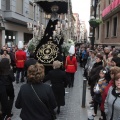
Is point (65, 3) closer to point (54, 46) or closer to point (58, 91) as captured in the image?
point (54, 46)

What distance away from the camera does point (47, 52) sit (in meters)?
11.8

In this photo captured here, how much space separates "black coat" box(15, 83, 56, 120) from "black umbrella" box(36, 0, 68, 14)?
9.09 m

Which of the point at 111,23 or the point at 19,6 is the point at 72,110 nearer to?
the point at 19,6

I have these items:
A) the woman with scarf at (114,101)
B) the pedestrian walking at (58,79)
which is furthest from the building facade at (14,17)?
the woman with scarf at (114,101)

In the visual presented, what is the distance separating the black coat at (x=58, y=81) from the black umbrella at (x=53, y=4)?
6540mm

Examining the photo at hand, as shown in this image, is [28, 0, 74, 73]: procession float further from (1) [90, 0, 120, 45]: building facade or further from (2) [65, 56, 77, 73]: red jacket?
(1) [90, 0, 120, 45]: building facade

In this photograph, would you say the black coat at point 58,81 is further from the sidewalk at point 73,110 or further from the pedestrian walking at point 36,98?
the pedestrian walking at point 36,98

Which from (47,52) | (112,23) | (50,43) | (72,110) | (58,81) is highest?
(112,23)

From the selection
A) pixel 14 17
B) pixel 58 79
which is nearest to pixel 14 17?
pixel 14 17

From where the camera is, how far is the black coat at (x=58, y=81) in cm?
657

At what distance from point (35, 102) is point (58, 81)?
9.61ft

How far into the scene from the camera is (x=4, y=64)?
5.52 metres

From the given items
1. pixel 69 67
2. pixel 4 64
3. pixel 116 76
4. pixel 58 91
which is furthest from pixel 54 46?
pixel 116 76

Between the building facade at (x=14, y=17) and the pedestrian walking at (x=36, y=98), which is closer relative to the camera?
the pedestrian walking at (x=36, y=98)
